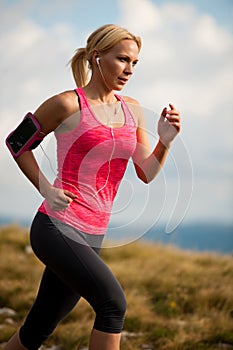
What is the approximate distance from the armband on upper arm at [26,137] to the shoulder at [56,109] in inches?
1.4

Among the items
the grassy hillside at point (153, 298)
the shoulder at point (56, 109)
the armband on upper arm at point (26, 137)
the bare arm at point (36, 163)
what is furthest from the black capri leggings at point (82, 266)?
the grassy hillside at point (153, 298)

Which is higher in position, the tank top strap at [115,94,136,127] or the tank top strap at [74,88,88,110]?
the tank top strap at [74,88,88,110]

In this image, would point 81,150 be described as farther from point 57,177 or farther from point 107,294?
point 107,294

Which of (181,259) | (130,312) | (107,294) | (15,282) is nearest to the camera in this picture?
(107,294)

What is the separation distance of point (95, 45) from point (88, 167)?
632 mm

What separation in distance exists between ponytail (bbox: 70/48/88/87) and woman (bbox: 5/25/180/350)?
0.20 ft

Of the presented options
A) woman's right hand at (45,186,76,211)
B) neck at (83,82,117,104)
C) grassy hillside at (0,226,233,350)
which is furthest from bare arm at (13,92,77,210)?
grassy hillside at (0,226,233,350)

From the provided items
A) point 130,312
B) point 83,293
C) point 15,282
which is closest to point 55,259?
point 83,293

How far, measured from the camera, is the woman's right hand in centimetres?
295

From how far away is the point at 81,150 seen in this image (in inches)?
121

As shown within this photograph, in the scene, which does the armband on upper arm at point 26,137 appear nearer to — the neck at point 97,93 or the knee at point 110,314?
the neck at point 97,93

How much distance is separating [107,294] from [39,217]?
0.53m

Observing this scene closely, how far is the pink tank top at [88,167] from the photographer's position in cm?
306

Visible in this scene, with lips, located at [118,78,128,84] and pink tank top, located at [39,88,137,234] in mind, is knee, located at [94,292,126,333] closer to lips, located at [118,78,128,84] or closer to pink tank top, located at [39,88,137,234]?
pink tank top, located at [39,88,137,234]
